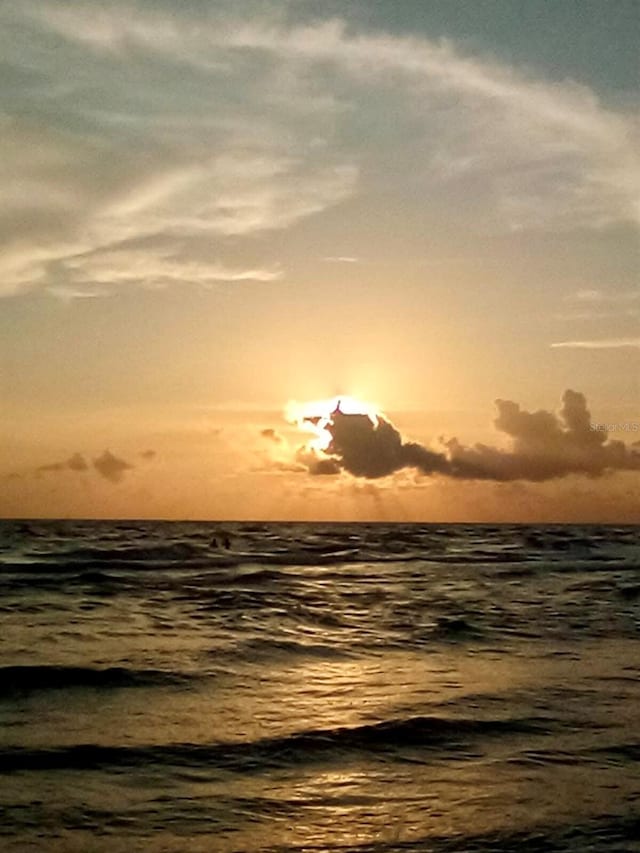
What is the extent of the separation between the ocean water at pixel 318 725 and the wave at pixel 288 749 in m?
0.05

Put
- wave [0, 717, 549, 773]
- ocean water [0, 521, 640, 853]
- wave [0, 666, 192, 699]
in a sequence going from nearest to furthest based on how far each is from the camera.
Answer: ocean water [0, 521, 640, 853] → wave [0, 717, 549, 773] → wave [0, 666, 192, 699]

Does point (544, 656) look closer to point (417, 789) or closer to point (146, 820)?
point (417, 789)

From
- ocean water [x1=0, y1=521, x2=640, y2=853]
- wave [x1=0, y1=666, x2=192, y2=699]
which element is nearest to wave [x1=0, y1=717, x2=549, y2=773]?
ocean water [x1=0, y1=521, x2=640, y2=853]

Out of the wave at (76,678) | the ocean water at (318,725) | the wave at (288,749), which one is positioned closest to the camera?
the ocean water at (318,725)

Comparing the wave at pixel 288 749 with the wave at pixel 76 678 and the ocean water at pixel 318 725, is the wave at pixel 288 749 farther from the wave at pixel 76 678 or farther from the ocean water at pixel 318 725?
the wave at pixel 76 678

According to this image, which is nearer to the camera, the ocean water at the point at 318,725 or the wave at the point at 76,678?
the ocean water at the point at 318,725

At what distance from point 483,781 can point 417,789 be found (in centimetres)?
77

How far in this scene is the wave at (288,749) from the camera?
40.1ft

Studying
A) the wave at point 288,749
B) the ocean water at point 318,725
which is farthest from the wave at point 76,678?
the wave at point 288,749

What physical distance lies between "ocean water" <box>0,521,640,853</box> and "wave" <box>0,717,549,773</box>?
0.15ft

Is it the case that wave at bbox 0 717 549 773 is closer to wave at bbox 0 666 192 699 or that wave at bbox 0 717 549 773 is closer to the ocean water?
the ocean water

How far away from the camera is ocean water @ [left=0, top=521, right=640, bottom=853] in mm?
9805

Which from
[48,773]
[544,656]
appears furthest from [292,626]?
[48,773]

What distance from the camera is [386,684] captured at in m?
17.9
